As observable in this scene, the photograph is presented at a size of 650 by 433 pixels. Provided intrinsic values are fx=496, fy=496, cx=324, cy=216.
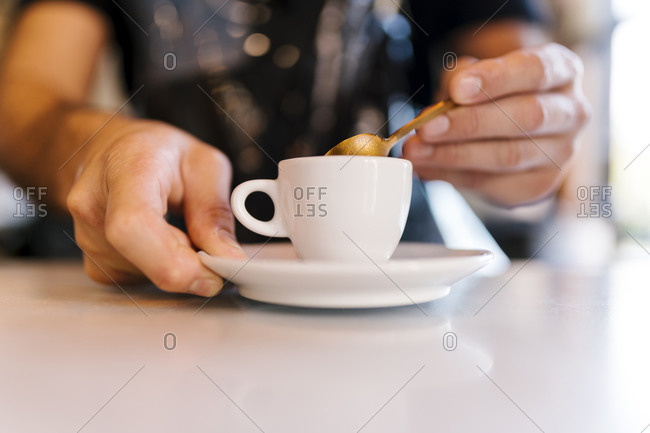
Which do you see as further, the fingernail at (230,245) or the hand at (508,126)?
the hand at (508,126)

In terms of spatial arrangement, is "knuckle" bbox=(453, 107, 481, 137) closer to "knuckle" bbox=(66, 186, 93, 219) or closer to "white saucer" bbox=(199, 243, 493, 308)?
"white saucer" bbox=(199, 243, 493, 308)

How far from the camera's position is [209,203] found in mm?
508

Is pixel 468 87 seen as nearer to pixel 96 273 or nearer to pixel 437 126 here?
pixel 437 126

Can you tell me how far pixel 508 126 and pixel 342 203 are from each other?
0.37 meters

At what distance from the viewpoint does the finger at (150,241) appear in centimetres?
40

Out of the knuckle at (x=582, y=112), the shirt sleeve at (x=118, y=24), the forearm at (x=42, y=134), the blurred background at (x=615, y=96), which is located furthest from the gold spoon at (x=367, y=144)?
the blurred background at (x=615, y=96)

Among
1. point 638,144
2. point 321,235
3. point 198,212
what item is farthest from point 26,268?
point 638,144

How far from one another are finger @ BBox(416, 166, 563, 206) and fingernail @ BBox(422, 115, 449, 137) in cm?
13

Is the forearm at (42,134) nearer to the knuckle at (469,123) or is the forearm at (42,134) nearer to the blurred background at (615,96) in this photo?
the knuckle at (469,123)

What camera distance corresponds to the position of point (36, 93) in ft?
3.38

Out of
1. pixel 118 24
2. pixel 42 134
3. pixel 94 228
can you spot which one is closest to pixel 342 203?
pixel 94 228

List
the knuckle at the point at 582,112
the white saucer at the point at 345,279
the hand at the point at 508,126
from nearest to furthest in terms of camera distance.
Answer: the white saucer at the point at 345,279, the hand at the point at 508,126, the knuckle at the point at 582,112

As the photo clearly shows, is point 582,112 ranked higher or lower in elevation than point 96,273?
higher

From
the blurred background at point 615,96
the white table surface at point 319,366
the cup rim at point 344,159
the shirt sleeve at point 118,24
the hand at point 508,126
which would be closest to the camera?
the white table surface at point 319,366
